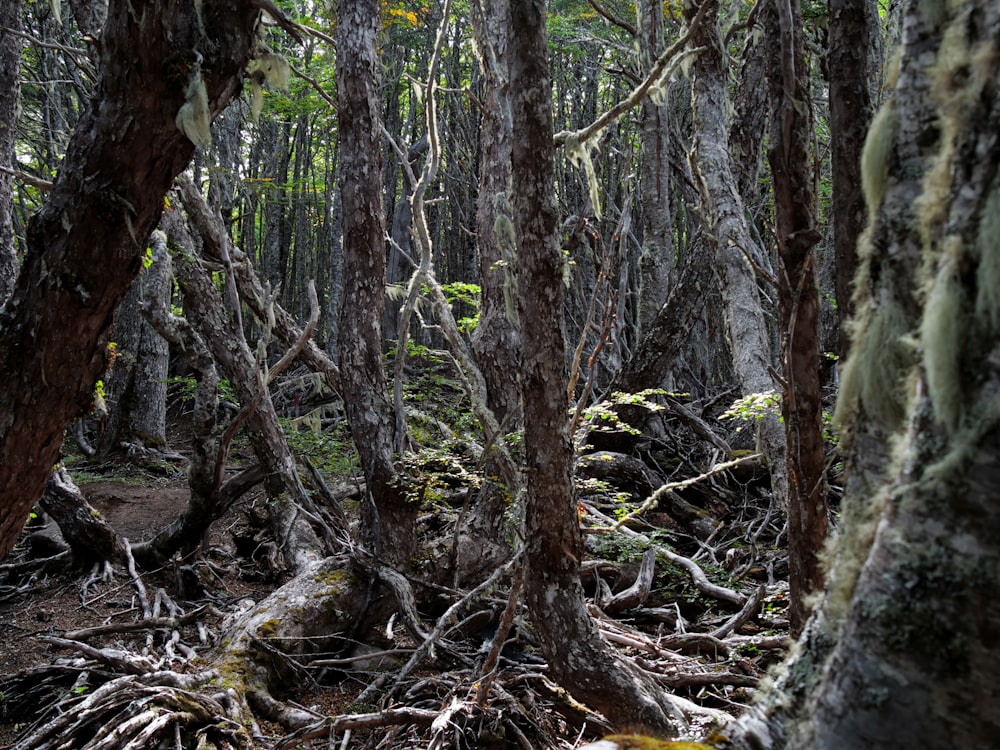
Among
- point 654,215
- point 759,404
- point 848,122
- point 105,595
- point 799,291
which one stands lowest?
→ point 105,595

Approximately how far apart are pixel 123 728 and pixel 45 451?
1363mm

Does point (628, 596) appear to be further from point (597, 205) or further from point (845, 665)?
point (845, 665)

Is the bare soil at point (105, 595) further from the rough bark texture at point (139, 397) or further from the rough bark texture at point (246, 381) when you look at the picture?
the rough bark texture at point (139, 397)

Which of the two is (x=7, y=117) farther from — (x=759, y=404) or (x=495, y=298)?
(x=759, y=404)

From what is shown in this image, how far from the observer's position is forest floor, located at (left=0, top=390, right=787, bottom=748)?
4.24 meters

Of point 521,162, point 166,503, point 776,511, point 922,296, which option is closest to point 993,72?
point 922,296

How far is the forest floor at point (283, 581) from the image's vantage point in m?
4.24

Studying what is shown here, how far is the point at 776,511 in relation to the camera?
22.2 feet

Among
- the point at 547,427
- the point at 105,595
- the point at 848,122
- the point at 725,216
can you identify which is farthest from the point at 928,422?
the point at 105,595

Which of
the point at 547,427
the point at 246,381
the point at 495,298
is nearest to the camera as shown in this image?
the point at 547,427

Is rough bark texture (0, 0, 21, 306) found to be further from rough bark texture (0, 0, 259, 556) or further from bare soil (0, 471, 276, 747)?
rough bark texture (0, 0, 259, 556)

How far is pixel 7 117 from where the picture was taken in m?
5.71

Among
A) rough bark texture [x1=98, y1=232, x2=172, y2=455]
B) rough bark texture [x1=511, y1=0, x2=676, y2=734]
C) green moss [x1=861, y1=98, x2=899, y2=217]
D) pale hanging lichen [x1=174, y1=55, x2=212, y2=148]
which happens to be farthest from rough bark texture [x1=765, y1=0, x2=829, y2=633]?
rough bark texture [x1=98, y1=232, x2=172, y2=455]

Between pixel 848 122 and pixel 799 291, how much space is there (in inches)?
35.0
